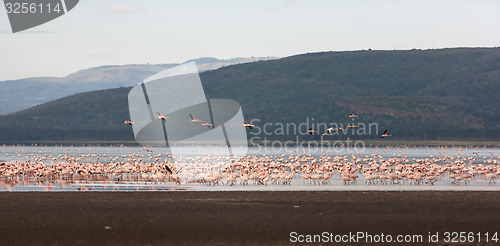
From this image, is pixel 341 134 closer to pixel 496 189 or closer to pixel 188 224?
pixel 496 189

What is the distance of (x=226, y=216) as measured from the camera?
1121 inches

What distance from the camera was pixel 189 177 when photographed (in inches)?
1868

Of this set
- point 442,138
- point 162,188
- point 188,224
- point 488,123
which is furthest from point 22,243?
point 488,123

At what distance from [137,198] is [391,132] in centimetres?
15748

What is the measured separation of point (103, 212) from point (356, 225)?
30.4ft

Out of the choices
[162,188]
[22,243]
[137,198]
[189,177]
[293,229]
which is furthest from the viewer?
[189,177]

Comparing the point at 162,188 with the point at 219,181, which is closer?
the point at 162,188

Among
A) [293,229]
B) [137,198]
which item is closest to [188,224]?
[293,229]

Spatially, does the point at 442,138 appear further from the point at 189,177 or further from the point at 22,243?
the point at 22,243

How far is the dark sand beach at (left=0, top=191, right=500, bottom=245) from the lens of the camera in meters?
24.3

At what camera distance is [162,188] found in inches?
1598

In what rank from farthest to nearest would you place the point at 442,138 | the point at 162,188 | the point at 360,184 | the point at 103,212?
1. the point at 442,138
2. the point at 360,184
3. the point at 162,188
4. the point at 103,212

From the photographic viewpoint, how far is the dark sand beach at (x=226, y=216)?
2430 cm

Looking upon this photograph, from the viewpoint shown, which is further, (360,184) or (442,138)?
(442,138)
